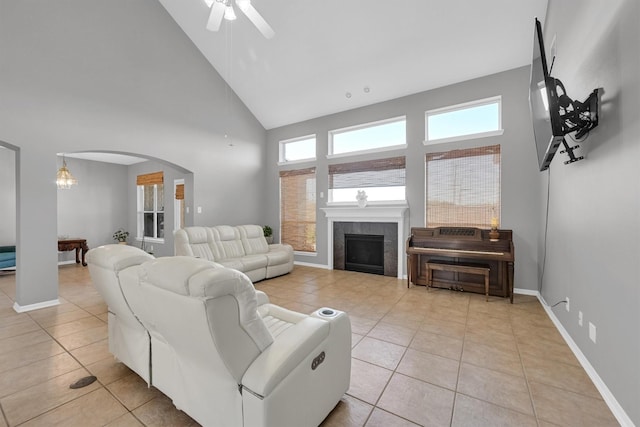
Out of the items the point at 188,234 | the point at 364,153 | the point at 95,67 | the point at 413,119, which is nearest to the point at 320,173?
the point at 364,153

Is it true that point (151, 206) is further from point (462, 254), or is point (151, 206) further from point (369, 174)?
point (462, 254)

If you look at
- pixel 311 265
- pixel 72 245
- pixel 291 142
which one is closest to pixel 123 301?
pixel 311 265

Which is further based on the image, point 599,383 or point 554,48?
point 554,48

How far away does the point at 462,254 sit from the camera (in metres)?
3.83

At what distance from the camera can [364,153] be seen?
17.6 feet

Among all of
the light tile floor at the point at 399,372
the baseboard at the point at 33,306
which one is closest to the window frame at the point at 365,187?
the light tile floor at the point at 399,372

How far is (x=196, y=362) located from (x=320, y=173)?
192 inches

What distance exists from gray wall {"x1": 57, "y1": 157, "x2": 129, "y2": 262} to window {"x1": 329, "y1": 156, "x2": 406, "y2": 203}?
643 centimetres

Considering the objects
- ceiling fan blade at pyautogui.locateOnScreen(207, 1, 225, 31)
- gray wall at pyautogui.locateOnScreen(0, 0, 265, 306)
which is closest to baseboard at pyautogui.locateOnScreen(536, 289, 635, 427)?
ceiling fan blade at pyautogui.locateOnScreen(207, 1, 225, 31)

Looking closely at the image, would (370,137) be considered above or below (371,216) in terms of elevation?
above

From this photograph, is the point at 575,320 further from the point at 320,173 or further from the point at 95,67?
the point at 95,67

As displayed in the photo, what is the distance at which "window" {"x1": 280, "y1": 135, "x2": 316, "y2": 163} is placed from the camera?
6168 mm

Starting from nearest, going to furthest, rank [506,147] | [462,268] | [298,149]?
[462,268] → [506,147] → [298,149]

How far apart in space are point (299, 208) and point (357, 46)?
133 inches
